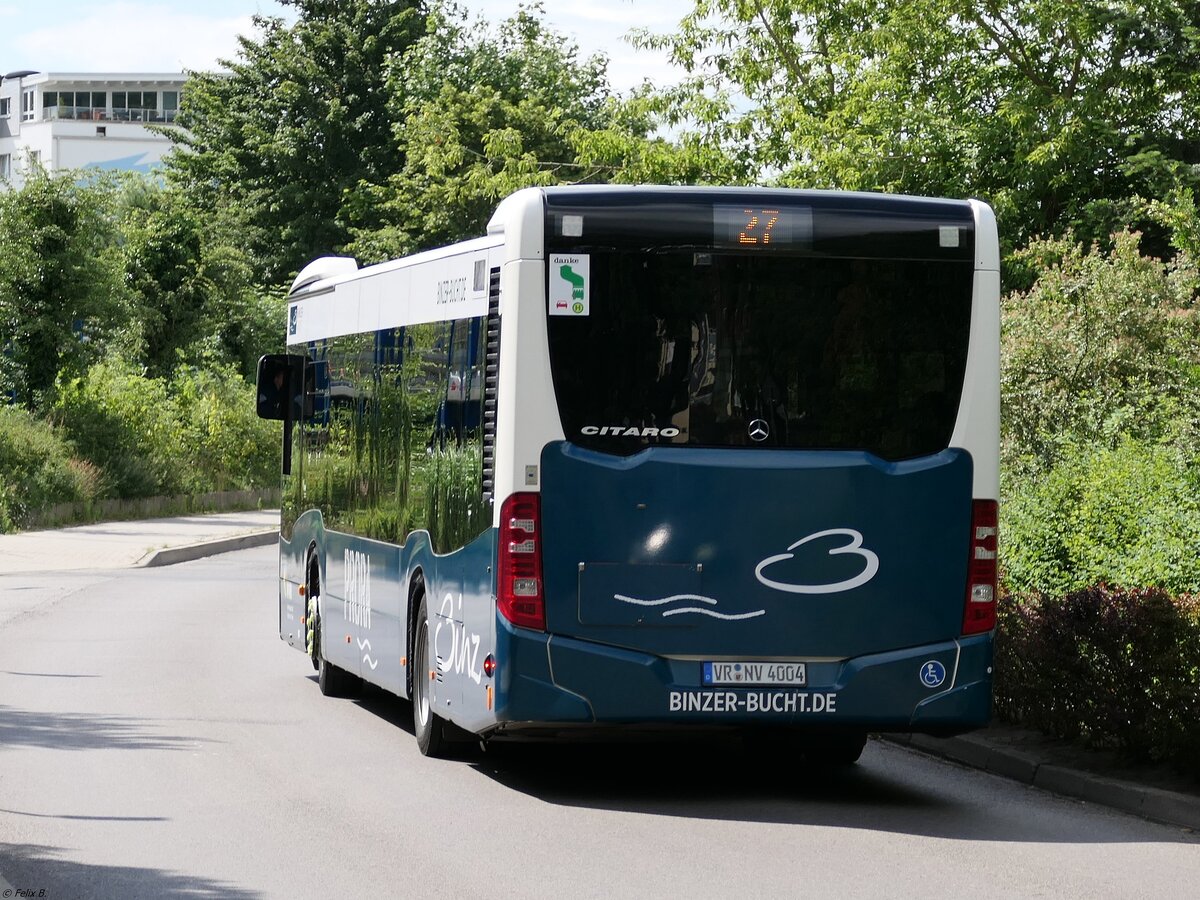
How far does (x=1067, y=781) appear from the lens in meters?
10.5

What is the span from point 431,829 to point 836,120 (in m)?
23.2

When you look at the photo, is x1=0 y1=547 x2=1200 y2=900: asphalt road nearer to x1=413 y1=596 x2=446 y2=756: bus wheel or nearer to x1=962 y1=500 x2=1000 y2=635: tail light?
x1=413 y1=596 x2=446 y2=756: bus wheel

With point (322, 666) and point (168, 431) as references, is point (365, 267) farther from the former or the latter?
point (168, 431)

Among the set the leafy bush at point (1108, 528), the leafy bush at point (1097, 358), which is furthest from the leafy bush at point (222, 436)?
the leafy bush at point (1108, 528)

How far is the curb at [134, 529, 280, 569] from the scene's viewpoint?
94.0 ft

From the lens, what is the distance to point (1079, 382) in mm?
20922

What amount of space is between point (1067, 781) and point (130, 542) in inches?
901

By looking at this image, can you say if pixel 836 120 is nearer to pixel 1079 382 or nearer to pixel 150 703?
pixel 1079 382

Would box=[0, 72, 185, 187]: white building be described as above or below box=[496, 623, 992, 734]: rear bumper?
above

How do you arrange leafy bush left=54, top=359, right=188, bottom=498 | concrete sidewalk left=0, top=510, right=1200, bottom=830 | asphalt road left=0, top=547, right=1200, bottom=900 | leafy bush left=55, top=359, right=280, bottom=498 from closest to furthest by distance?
asphalt road left=0, top=547, right=1200, bottom=900, concrete sidewalk left=0, top=510, right=1200, bottom=830, leafy bush left=54, top=359, right=188, bottom=498, leafy bush left=55, top=359, right=280, bottom=498

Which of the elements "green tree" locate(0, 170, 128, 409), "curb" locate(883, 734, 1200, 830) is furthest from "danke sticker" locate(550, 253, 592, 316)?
"green tree" locate(0, 170, 128, 409)

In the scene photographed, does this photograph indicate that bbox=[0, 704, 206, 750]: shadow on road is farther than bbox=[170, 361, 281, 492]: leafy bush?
No

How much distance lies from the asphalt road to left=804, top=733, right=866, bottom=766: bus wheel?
0.58ft

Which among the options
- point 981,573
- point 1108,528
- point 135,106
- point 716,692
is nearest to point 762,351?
point 981,573
